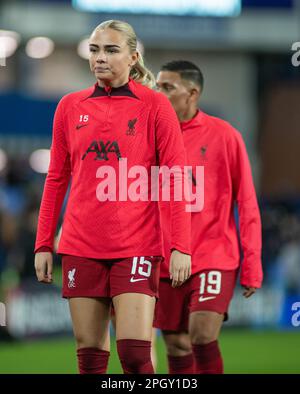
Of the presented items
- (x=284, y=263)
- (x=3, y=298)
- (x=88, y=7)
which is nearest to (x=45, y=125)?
(x=88, y=7)

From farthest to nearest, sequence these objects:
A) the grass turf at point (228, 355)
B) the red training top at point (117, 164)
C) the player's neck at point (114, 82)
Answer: the grass turf at point (228, 355) → the player's neck at point (114, 82) → the red training top at point (117, 164)

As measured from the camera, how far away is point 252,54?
2605 cm

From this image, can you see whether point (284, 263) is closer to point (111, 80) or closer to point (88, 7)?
point (88, 7)

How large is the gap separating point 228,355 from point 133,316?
6.48 meters

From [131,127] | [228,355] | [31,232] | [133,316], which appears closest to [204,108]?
[31,232]

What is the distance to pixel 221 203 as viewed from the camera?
20.5 ft

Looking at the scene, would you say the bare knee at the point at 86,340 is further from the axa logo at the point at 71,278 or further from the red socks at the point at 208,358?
the red socks at the point at 208,358

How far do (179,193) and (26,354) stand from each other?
21.5 feet

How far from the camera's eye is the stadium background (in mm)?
11914

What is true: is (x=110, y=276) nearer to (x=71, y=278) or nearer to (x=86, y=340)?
(x=71, y=278)

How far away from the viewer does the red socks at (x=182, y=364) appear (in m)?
6.32

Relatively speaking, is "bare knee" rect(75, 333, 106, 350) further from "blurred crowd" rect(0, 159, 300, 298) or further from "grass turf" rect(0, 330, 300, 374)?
"blurred crowd" rect(0, 159, 300, 298)

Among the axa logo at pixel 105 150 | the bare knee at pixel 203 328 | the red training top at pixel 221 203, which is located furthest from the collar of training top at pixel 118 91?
the bare knee at pixel 203 328

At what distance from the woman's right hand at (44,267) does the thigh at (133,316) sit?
43 cm
